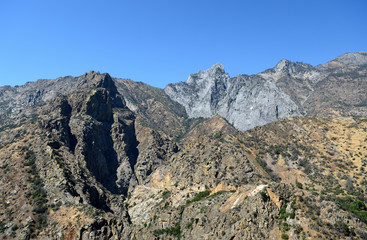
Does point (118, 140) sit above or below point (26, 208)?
above

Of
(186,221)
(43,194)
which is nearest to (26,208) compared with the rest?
(43,194)

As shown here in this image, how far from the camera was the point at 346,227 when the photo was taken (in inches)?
1660

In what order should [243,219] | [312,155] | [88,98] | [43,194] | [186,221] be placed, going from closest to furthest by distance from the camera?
1. [243,219]
2. [186,221]
3. [43,194]
4. [312,155]
5. [88,98]

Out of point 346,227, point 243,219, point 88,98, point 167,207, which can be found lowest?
point 346,227

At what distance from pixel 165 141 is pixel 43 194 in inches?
4027

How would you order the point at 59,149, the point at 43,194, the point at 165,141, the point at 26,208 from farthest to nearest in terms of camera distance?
1. the point at 165,141
2. the point at 59,149
3. the point at 43,194
4. the point at 26,208

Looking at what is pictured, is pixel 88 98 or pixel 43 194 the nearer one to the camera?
pixel 43 194

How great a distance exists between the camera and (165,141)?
188 metres

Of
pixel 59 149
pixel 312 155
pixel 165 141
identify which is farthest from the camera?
pixel 165 141

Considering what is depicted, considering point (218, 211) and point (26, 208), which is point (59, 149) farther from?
point (218, 211)

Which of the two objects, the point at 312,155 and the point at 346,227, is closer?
the point at 346,227

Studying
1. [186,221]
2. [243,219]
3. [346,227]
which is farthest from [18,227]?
[346,227]

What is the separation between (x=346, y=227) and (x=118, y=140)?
149499 millimetres

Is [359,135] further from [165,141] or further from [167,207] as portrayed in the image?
[165,141]
